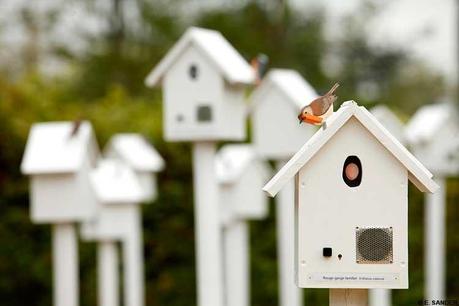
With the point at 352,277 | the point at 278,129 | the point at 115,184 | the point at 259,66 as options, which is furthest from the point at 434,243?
the point at 352,277

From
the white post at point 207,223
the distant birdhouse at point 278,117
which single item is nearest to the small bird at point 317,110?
the white post at point 207,223

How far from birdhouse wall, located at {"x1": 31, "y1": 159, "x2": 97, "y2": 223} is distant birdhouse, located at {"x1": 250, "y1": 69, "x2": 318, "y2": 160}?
1.87 metres

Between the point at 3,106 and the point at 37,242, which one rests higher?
the point at 3,106

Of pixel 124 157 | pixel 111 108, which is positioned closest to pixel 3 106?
pixel 111 108

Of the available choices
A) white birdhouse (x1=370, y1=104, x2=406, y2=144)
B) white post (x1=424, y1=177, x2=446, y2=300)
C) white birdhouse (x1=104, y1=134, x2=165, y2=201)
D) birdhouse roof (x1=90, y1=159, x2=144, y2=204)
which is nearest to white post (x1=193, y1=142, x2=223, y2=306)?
birdhouse roof (x1=90, y1=159, x2=144, y2=204)

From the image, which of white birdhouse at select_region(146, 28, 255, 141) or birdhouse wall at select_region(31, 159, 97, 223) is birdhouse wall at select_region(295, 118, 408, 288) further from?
birdhouse wall at select_region(31, 159, 97, 223)

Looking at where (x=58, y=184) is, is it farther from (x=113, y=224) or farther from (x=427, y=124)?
(x=427, y=124)

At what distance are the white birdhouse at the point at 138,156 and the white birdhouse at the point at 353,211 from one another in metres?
5.78

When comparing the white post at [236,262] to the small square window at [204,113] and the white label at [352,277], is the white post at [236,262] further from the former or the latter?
the white label at [352,277]

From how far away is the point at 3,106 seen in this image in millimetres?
12680

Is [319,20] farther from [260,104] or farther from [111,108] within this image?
[260,104]

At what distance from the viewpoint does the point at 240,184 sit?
Result: 35.7ft

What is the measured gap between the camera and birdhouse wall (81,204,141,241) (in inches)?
391

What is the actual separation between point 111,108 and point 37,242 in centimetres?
202
